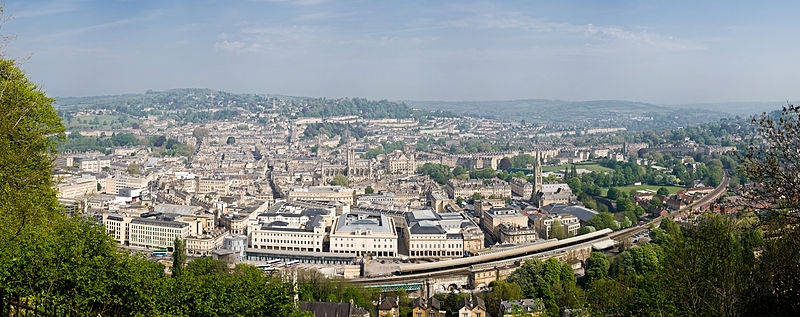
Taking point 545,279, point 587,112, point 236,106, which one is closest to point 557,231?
point 545,279

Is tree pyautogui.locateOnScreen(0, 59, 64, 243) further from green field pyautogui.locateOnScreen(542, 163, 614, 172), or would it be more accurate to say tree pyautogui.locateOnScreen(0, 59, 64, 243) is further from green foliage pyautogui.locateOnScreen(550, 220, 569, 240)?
green field pyautogui.locateOnScreen(542, 163, 614, 172)

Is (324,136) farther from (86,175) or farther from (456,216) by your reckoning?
(456,216)

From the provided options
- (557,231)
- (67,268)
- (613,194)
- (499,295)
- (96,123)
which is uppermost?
(67,268)

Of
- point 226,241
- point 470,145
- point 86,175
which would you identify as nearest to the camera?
point 226,241

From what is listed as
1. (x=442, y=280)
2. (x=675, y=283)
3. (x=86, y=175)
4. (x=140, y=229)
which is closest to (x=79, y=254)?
(x=675, y=283)

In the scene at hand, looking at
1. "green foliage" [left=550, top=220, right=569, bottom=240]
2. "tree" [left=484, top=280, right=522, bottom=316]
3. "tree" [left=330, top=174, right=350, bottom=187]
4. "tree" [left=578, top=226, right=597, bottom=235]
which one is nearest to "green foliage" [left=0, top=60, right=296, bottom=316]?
"tree" [left=484, top=280, right=522, bottom=316]

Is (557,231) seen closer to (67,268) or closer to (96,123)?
(67,268)
